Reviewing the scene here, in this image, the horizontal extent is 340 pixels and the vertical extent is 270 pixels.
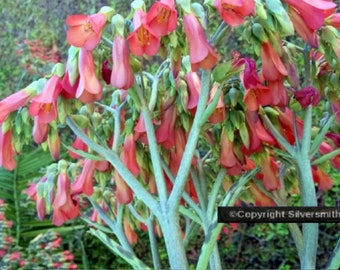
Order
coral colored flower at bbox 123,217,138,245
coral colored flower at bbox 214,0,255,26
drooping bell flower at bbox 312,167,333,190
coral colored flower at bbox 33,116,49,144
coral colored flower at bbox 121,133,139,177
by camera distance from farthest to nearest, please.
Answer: coral colored flower at bbox 123,217,138,245
drooping bell flower at bbox 312,167,333,190
coral colored flower at bbox 121,133,139,177
coral colored flower at bbox 33,116,49,144
coral colored flower at bbox 214,0,255,26

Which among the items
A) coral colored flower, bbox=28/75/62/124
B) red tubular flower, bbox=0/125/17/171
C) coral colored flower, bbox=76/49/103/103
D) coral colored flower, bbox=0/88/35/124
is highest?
coral colored flower, bbox=76/49/103/103

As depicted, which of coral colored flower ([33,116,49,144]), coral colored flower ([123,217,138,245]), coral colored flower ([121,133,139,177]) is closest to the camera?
coral colored flower ([33,116,49,144])

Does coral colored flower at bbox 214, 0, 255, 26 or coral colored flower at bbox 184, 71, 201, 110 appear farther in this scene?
coral colored flower at bbox 184, 71, 201, 110

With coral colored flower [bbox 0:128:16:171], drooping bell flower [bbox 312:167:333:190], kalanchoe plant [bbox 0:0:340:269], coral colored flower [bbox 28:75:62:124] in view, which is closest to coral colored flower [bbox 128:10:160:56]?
kalanchoe plant [bbox 0:0:340:269]

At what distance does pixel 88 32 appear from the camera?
0.89 meters

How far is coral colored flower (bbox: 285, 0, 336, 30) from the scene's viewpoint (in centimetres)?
90

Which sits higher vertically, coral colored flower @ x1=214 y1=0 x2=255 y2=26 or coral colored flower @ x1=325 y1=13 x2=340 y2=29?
coral colored flower @ x1=214 y1=0 x2=255 y2=26

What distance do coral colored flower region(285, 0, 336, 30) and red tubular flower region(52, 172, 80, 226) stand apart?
48 cm

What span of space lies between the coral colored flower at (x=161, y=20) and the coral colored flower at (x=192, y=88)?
0.48 feet

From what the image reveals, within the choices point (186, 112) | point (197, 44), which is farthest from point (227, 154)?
point (197, 44)

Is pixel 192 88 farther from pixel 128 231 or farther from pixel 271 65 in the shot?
pixel 128 231

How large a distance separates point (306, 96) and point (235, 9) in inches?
9.2

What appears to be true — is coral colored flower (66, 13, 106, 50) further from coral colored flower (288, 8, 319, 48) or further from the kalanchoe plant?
coral colored flower (288, 8, 319, 48)

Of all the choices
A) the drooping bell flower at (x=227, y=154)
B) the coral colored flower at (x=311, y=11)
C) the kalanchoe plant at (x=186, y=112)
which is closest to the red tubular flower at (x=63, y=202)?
→ the kalanchoe plant at (x=186, y=112)
